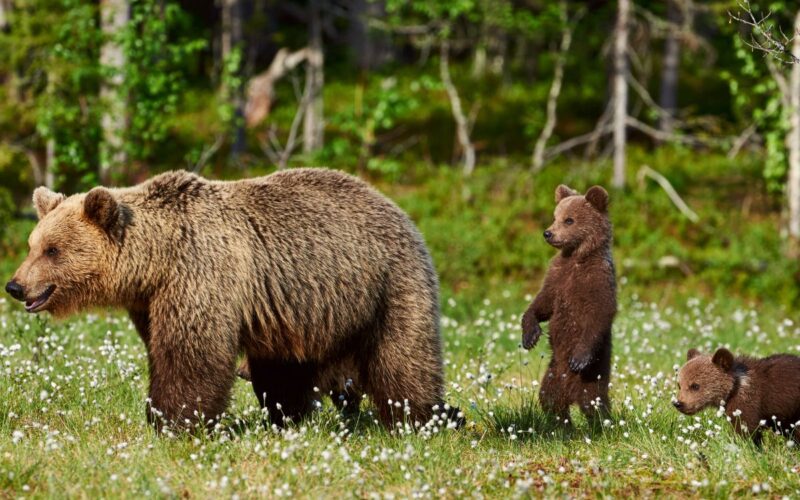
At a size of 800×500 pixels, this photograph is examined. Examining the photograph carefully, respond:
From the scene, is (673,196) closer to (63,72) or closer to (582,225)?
(63,72)

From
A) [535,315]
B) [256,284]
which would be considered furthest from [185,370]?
[535,315]

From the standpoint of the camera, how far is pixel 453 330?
37.5ft

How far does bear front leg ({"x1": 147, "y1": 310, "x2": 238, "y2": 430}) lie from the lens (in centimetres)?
628

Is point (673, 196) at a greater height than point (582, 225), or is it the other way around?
point (582, 225)

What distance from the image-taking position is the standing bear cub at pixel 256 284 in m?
6.39

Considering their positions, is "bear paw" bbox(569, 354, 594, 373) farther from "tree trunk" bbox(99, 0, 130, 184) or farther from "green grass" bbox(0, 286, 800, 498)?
"tree trunk" bbox(99, 0, 130, 184)

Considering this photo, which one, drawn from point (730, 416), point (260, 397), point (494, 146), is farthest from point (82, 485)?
point (494, 146)

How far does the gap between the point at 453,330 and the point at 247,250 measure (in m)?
5.07

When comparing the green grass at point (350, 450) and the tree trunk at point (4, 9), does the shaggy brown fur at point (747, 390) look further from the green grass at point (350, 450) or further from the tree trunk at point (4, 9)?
the tree trunk at point (4, 9)

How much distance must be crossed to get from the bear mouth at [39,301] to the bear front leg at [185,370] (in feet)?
2.38

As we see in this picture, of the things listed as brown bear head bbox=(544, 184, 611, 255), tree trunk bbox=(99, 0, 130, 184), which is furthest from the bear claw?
tree trunk bbox=(99, 0, 130, 184)

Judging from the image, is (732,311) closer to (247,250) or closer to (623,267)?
(623,267)

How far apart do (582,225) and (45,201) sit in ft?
12.3

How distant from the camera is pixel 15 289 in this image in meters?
6.39
